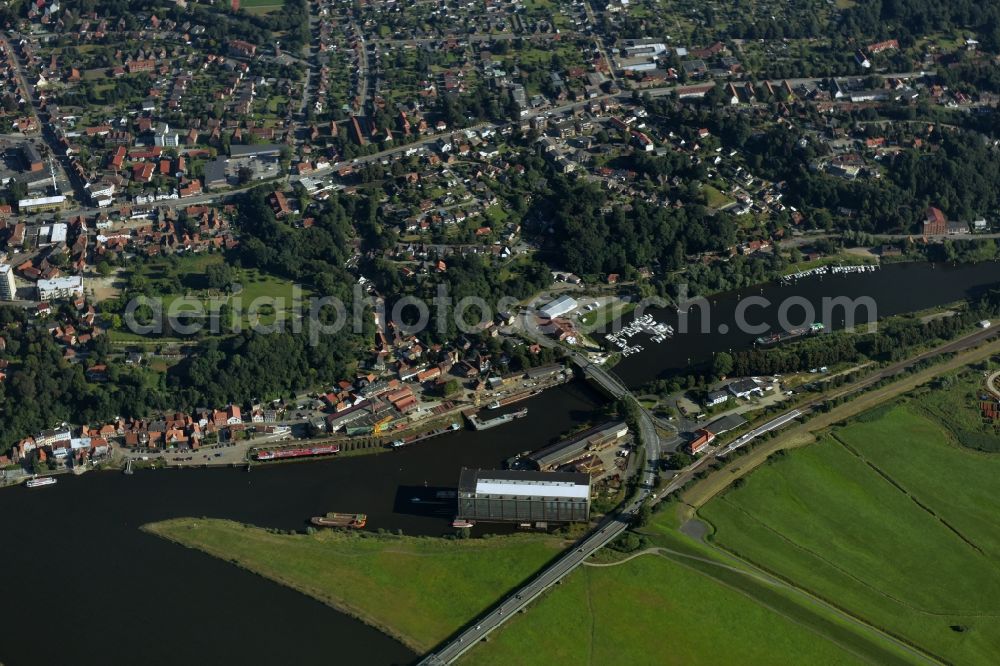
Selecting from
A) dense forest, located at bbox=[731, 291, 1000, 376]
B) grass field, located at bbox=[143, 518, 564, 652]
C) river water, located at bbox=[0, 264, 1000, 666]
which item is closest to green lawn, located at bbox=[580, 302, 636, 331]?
river water, located at bbox=[0, 264, 1000, 666]

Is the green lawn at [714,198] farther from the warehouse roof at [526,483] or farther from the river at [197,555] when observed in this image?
the warehouse roof at [526,483]

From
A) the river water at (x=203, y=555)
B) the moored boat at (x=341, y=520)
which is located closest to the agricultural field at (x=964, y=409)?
the river water at (x=203, y=555)

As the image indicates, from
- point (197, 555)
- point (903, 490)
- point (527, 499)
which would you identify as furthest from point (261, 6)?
point (903, 490)

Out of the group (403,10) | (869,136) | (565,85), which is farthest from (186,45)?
(869,136)

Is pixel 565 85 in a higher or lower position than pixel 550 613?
higher

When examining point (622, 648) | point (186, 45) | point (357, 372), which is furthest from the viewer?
point (186, 45)

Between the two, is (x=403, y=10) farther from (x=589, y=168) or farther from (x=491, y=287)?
(x=491, y=287)
